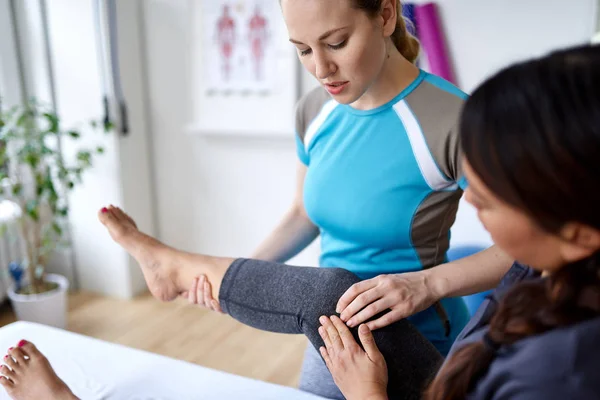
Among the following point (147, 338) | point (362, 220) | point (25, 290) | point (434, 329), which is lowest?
point (147, 338)

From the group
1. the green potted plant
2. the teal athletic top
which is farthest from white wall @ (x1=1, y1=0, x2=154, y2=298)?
the teal athletic top

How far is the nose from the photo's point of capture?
95 centimetres

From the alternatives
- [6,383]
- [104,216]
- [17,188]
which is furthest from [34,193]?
[6,383]

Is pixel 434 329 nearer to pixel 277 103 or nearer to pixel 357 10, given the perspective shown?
pixel 357 10

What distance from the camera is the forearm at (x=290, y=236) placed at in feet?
4.23

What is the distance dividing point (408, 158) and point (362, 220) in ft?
0.49

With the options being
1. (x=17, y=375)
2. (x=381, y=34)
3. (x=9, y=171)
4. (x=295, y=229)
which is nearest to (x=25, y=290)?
(x=9, y=171)

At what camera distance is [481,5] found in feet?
6.37

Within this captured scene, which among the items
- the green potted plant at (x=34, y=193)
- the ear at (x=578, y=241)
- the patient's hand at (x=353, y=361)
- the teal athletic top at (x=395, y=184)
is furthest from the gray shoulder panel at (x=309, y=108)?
the green potted plant at (x=34, y=193)

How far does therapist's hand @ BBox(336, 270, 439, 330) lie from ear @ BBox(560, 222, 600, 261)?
392 millimetres

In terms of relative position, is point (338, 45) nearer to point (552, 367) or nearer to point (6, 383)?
point (552, 367)

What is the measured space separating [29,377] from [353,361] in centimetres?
71

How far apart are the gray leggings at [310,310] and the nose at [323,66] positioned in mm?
364

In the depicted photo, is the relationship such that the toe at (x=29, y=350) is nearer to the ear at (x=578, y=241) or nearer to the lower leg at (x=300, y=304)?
the lower leg at (x=300, y=304)
